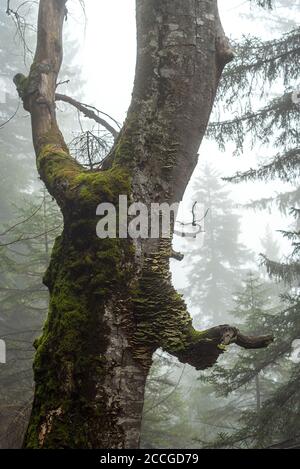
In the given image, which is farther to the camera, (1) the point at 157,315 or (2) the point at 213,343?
(1) the point at 157,315

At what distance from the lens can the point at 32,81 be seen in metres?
3.04

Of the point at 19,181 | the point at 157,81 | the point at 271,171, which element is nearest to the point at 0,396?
the point at 271,171

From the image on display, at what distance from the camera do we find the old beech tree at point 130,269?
6.02ft

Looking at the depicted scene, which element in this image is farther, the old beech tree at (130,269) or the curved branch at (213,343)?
the curved branch at (213,343)

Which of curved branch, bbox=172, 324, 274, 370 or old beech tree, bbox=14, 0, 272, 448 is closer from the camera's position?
old beech tree, bbox=14, 0, 272, 448

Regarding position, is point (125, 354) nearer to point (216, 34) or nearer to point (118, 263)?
point (118, 263)

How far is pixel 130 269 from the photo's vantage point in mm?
2109

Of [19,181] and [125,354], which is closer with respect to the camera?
[125,354]

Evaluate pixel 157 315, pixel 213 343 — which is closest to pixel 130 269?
pixel 157 315

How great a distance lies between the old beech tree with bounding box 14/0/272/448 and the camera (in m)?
1.83

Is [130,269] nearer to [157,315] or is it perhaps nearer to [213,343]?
[157,315]

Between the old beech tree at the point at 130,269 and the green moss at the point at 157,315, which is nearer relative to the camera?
the old beech tree at the point at 130,269

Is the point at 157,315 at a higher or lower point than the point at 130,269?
lower
